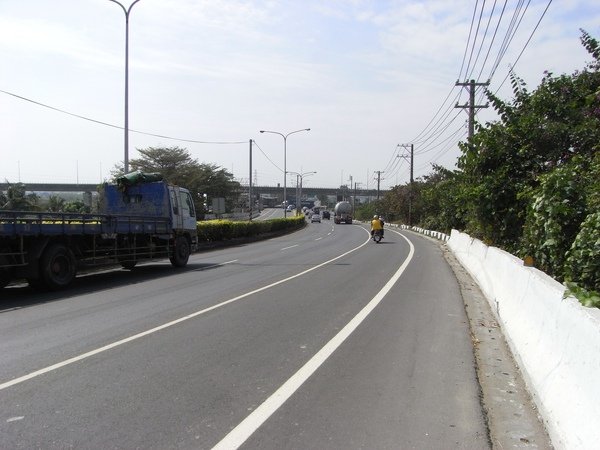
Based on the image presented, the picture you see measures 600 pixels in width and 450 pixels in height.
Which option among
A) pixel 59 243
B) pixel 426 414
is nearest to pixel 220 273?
pixel 59 243

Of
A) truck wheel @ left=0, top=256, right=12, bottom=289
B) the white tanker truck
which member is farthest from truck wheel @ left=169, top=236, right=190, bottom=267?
the white tanker truck

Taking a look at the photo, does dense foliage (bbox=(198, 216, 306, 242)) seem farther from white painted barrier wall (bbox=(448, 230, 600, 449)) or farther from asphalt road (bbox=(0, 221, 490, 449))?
white painted barrier wall (bbox=(448, 230, 600, 449))

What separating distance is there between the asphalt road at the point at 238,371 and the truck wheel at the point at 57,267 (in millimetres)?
701

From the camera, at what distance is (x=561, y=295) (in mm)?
4992

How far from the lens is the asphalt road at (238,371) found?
4.31 meters

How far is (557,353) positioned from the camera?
4699 millimetres

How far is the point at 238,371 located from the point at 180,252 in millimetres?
13129

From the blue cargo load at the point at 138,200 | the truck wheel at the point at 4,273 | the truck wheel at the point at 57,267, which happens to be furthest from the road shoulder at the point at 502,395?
the blue cargo load at the point at 138,200

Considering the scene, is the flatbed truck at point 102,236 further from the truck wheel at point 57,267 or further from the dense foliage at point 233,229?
the dense foliage at point 233,229

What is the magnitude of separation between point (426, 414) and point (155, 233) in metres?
13.8

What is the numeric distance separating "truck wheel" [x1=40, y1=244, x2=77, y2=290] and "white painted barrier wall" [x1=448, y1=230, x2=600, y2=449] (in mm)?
9764

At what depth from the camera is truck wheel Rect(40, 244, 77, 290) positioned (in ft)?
40.2

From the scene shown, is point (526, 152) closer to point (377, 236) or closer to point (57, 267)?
point (57, 267)

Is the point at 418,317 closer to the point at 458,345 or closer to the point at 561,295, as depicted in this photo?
the point at 458,345
